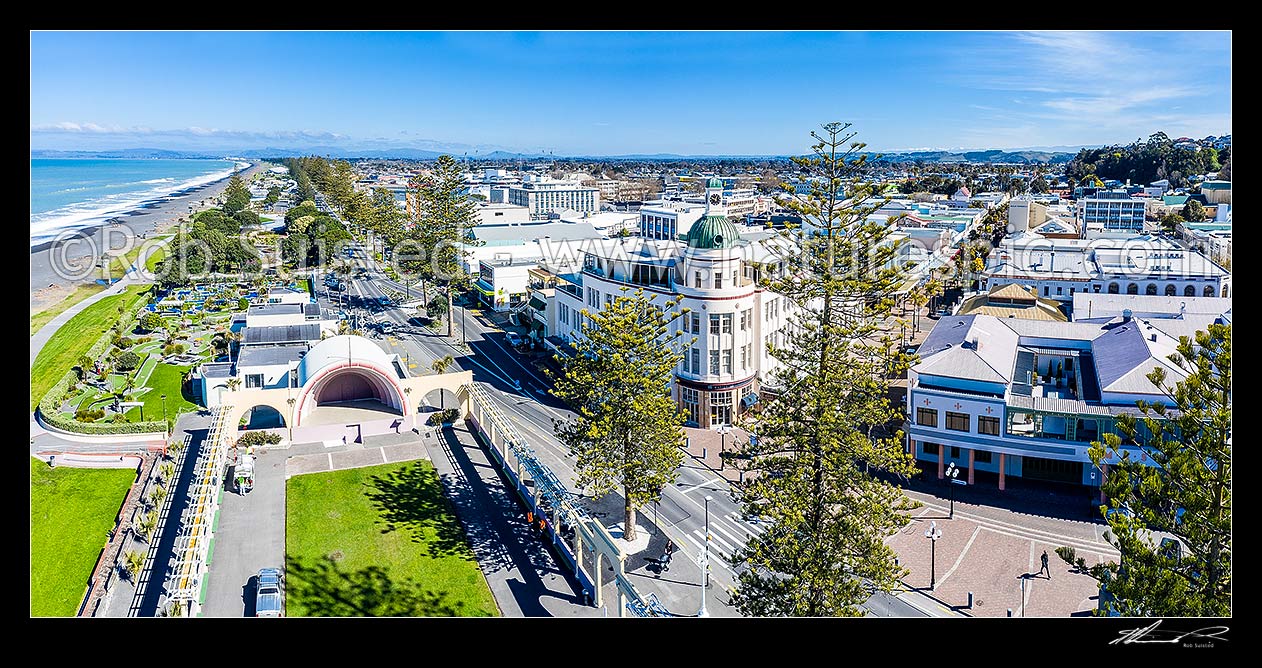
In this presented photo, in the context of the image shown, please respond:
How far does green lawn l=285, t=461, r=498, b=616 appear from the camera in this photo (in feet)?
61.0

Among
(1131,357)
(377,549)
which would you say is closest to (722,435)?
(1131,357)

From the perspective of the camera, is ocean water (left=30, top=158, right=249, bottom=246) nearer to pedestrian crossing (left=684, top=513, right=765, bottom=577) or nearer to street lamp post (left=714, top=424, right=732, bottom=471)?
street lamp post (left=714, top=424, right=732, bottom=471)

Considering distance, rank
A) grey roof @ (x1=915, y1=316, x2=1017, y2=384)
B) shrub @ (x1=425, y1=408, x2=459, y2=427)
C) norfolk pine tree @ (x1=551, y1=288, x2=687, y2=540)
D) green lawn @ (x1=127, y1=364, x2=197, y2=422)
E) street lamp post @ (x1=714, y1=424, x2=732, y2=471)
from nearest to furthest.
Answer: norfolk pine tree @ (x1=551, y1=288, x2=687, y2=540)
grey roof @ (x1=915, y1=316, x2=1017, y2=384)
street lamp post @ (x1=714, y1=424, x2=732, y2=471)
shrub @ (x1=425, y1=408, x2=459, y2=427)
green lawn @ (x1=127, y1=364, x2=197, y2=422)

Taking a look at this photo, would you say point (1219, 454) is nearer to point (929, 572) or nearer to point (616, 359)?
point (929, 572)

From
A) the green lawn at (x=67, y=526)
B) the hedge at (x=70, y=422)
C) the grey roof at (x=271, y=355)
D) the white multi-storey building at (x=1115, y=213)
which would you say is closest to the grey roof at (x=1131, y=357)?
the green lawn at (x=67, y=526)

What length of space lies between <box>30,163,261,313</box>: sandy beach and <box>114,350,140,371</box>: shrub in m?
4.62

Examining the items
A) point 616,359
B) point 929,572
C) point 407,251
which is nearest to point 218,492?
point 616,359

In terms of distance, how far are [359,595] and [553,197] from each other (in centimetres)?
10076

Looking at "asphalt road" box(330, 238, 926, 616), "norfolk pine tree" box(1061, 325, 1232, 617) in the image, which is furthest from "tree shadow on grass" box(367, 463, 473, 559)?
"norfolk pine tree" box(1061, 325, 1232, 617)

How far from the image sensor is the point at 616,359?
2075cm

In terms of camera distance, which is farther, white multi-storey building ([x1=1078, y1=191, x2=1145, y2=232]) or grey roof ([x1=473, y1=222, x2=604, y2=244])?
white multi-storey building ([x1=1078, y1=191, x2=1145, y2=232])

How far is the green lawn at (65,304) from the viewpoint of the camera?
4606 cm

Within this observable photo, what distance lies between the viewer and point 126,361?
37000mm
